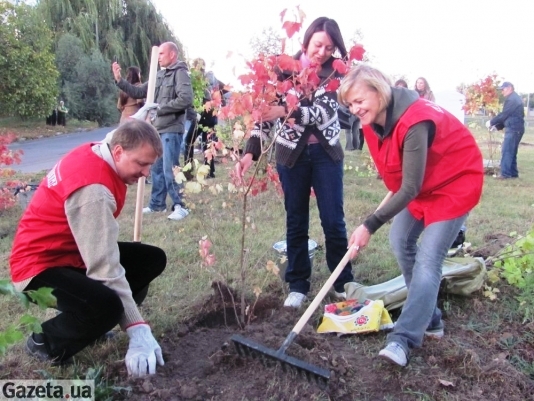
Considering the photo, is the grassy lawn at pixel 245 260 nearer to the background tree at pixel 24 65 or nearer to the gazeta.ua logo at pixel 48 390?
the gazeta.ua logo at pixel 48 390

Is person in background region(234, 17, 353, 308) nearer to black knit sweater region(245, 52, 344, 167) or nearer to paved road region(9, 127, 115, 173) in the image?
black knit sweater region(245, 52, 344, 167)

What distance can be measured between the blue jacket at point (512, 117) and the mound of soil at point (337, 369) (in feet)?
23.2

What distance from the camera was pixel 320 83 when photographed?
2.88m

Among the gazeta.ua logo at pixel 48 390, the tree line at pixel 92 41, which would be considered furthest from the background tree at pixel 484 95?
the tree line at pixel 92 41

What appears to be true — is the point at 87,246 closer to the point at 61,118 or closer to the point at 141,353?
the point at 141,353

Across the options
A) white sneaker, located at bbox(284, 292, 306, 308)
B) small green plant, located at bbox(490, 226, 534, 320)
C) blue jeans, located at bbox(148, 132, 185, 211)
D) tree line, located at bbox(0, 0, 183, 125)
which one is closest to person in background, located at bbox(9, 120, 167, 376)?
white sneaker, located at bbox(284, 292, 306, 308)

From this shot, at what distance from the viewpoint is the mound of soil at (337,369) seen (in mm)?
2209

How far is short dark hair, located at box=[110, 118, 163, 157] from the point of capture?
2.26 m

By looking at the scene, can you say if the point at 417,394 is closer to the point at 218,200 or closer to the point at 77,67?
the point at 218,200

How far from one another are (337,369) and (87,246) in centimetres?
124

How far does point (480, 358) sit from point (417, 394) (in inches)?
20.6

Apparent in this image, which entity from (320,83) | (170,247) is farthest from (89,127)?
(320,83)

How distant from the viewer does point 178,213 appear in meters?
5.40

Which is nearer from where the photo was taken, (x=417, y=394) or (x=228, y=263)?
(x=417, y=394)
